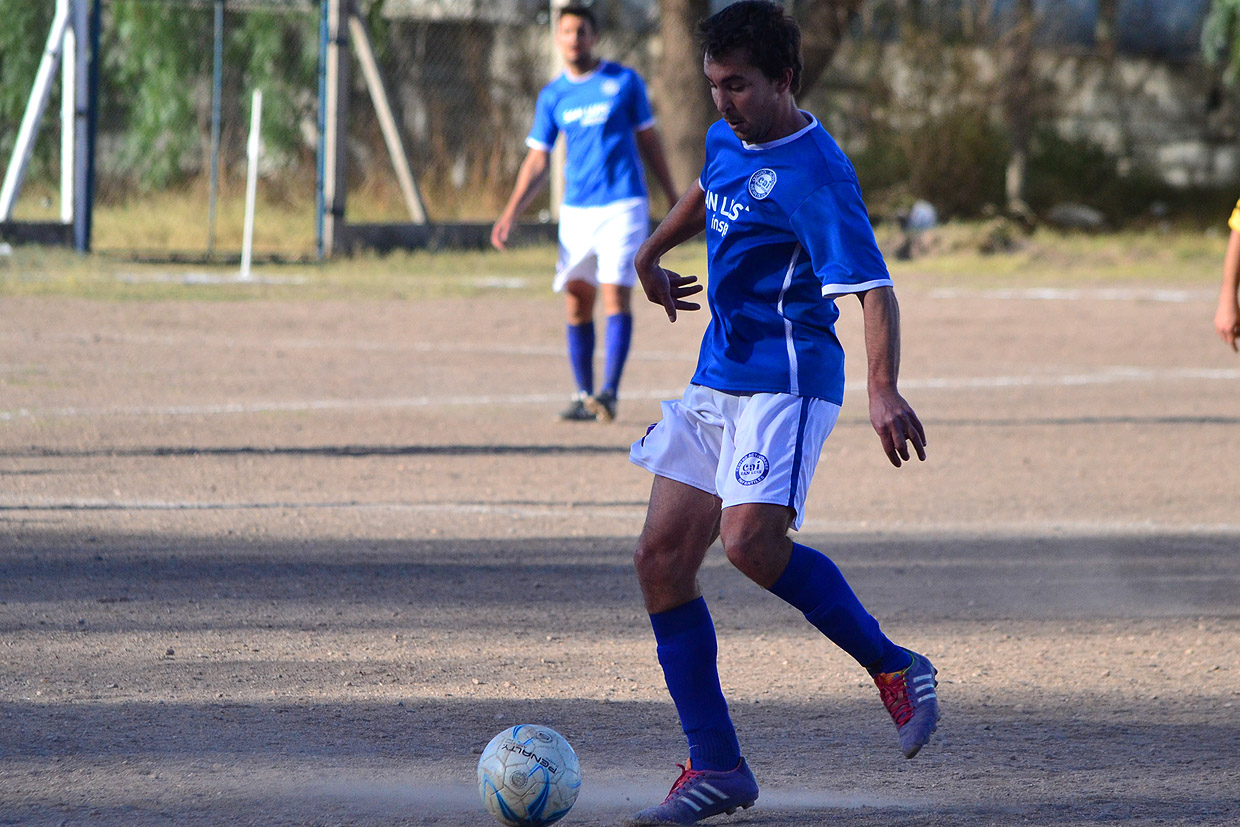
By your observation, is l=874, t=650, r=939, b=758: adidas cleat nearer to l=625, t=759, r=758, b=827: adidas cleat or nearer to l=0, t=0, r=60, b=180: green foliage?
l=625, t=759, r=758, b=827: adidas cleat

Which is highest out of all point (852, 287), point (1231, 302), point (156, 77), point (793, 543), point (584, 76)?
point (156, 77)

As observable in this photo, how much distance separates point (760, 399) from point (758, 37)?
787mm

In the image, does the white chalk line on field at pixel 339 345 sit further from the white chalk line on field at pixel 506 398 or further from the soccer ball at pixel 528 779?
the soccer ball at pixel 528 779

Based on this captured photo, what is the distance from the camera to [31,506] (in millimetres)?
6543

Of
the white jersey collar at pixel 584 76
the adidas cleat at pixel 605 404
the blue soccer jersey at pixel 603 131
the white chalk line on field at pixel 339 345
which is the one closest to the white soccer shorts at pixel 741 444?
the adidas cleat at pixel 605 404

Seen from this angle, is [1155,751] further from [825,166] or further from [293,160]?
[293,160]

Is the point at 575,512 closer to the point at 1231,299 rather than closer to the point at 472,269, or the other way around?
the point at 1231,299

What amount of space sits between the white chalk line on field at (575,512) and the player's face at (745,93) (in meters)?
3.23

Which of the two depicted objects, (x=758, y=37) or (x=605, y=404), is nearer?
(x=758, y=37)

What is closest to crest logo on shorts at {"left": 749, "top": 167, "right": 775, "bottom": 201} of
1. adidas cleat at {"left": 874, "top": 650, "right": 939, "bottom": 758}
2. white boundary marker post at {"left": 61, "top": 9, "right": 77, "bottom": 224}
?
adidas cleat at {"left": 874, "top": 650, "right": 939, "bottom": 758}

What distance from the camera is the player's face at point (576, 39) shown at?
904cm

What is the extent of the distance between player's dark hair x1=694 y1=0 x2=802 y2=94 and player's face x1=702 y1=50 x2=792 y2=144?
0.01 metres

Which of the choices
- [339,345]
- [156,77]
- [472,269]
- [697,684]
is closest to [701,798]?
[697,684]

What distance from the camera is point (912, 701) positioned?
12.2 ft
